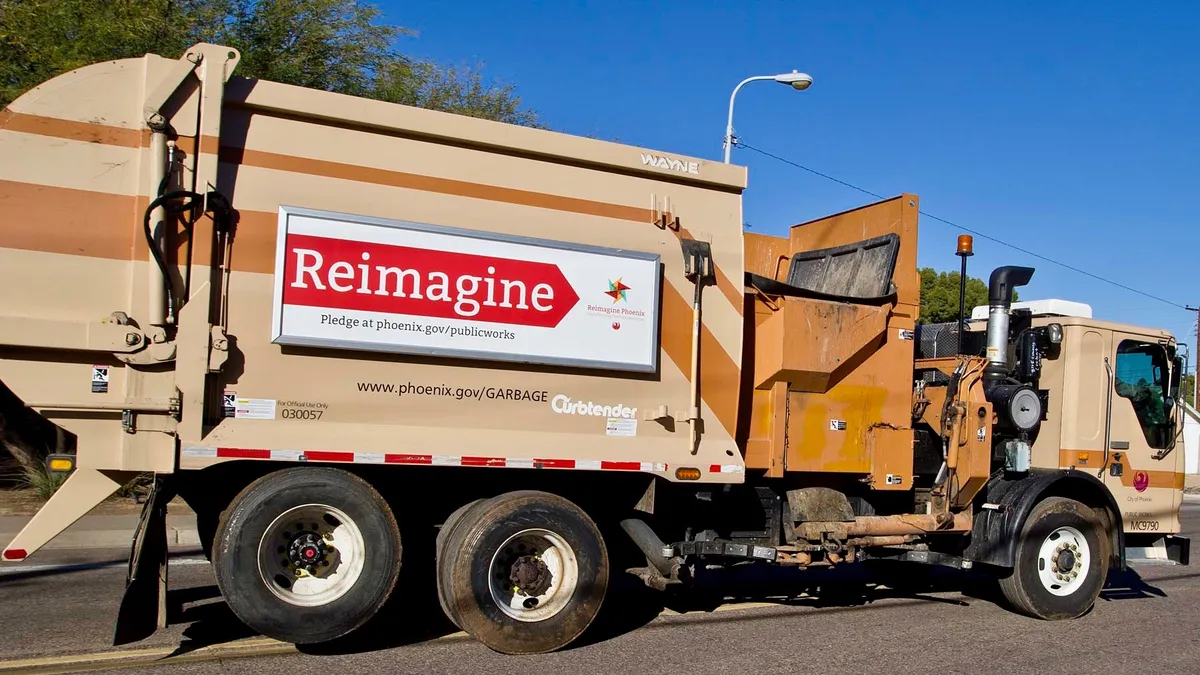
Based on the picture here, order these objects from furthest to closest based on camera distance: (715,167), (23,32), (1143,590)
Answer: (23,32), (1143,590), (715,167)

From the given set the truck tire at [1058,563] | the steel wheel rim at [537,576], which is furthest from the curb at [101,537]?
the truck tire at [1058,563]

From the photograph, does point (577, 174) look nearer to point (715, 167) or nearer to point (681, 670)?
point (715, 167)

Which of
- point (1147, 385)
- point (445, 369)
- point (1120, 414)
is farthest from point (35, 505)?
point (1147, 385)

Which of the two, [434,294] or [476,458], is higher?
[434,294]

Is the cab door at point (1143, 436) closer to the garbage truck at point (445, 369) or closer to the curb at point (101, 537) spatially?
the garbage truck at point (445, 369)

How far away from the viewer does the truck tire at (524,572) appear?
5969 millimetres

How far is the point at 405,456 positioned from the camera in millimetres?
5988

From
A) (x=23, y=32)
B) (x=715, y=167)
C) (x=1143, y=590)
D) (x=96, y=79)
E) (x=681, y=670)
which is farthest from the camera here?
(x=23, y=32)

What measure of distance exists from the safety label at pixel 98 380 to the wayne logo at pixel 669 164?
145 inches

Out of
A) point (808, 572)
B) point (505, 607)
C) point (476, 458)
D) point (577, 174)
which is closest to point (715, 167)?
point (577, 174)

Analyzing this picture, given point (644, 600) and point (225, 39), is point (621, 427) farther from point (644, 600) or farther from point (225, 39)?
point (225, 39)

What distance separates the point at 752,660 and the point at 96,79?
5.30 meters

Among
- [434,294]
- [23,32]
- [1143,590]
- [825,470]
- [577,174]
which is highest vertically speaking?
[23,32]

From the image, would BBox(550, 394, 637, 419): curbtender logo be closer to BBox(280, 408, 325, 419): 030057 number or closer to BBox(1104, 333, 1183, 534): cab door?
BBox(280, 408, 325, 419): 030057 number
